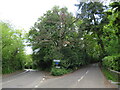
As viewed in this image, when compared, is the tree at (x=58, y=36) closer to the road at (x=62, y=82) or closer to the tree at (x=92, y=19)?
the tree at (x=92, y=19)

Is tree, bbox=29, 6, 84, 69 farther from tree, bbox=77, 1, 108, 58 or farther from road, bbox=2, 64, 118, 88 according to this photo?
road, bbox=2, 64, 118, 88

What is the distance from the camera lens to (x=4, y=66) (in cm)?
1981

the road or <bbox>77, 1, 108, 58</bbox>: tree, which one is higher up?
<bbox>77, 1, 108, 58</bbox>: tree

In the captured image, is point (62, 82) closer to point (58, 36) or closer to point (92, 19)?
point (58, 36)

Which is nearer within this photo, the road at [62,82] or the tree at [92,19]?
the road at [62,82]

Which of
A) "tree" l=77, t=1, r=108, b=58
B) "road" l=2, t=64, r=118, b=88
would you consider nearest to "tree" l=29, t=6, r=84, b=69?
"tree" l=77, t=1, r=108, b=58

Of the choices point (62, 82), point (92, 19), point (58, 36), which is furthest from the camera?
point (92, 19)

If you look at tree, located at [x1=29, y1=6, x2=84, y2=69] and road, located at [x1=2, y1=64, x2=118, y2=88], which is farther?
tree, located at [x1=29, y1=6, x2=84, y2=69]

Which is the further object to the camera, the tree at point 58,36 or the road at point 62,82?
the tree at point 58,36

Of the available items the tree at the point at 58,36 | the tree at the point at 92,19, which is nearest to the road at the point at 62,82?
the tree at the point at 58,36

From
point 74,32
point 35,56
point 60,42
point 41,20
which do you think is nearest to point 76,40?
point 74,32

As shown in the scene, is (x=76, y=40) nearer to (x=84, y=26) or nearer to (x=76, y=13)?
(x=84, y=26)

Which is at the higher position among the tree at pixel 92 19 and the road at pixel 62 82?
the tree at pixel 92 19

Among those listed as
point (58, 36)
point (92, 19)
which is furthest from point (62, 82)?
point (92, 19)
